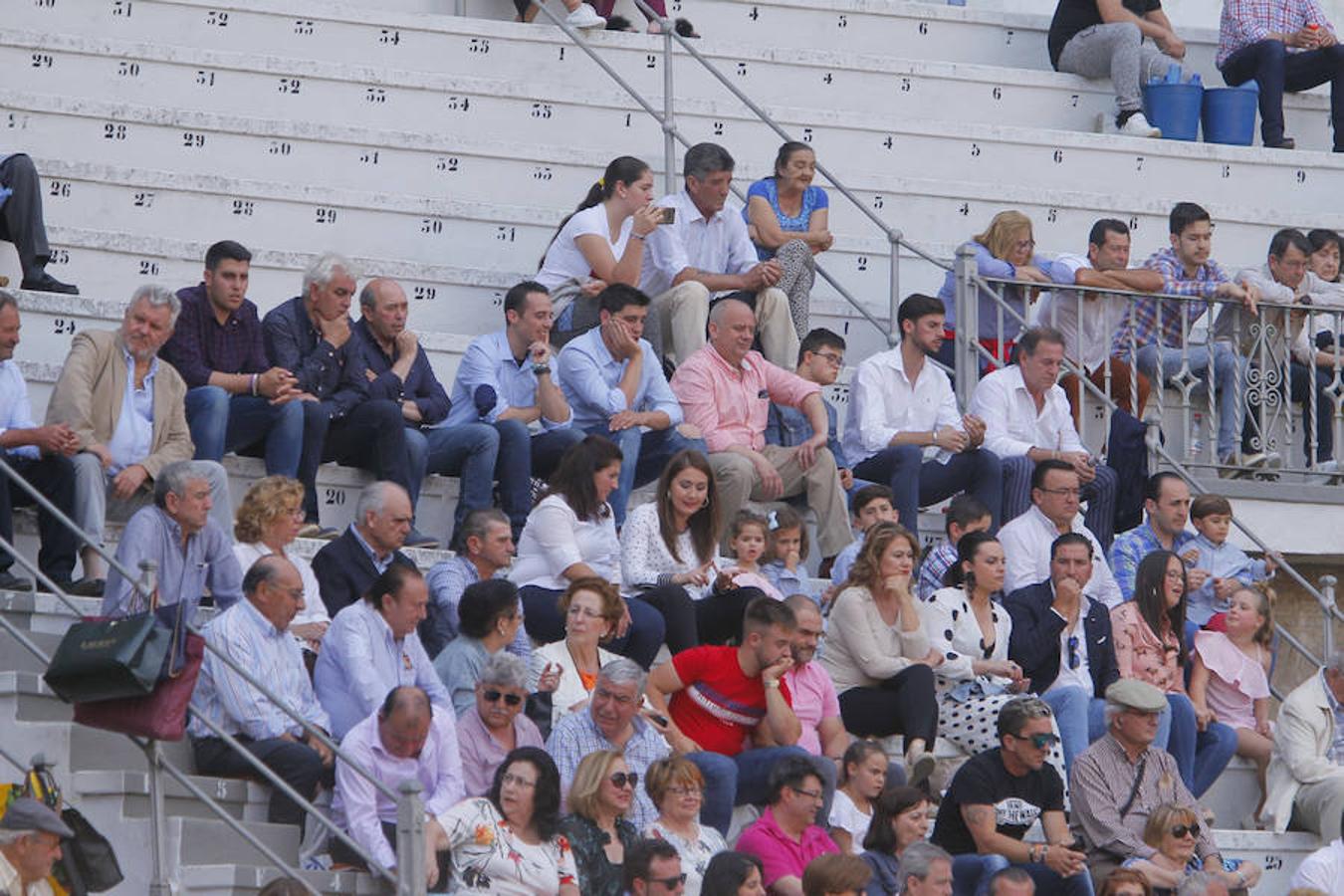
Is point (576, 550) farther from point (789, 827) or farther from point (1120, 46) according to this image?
point (1120, 46)

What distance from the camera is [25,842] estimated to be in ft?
29.8

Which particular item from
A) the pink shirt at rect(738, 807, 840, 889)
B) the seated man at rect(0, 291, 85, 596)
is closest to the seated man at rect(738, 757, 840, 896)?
the pink shirt at rect(738, 807, 840, 889)

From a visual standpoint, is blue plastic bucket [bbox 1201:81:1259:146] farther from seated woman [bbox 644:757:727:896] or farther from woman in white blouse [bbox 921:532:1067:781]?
seated woman [bbox 644:757:727:896]

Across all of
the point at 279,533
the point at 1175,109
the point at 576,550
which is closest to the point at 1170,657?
the point at 576,550

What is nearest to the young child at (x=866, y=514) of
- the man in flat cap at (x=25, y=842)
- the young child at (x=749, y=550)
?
the young child at (x=749, y=550)

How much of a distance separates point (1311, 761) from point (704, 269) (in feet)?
11.9

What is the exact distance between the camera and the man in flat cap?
29.7 ft

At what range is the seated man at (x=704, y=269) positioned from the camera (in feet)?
45.7

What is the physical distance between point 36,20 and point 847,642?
18.9 feet

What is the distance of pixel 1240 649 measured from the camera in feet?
43.4

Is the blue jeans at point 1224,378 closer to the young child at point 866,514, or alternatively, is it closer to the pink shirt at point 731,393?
the pink shirt at point 731,393

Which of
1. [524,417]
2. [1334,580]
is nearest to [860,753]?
[524,417]

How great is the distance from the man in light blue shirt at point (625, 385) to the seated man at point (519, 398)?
0.11 m

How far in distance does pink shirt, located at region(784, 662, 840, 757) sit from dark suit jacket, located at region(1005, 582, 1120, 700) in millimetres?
991
